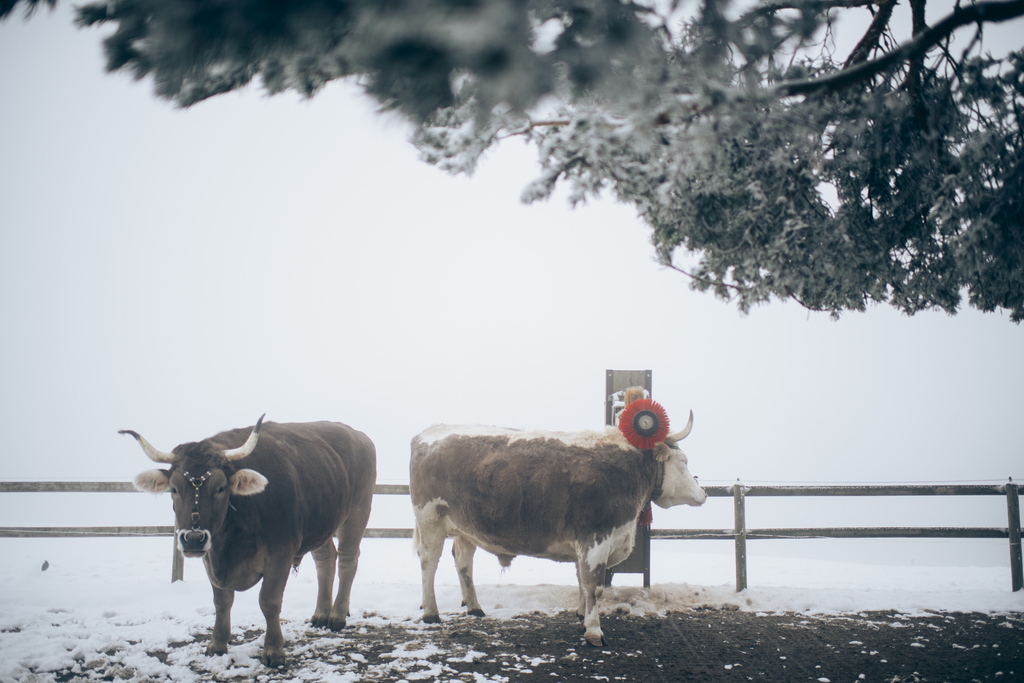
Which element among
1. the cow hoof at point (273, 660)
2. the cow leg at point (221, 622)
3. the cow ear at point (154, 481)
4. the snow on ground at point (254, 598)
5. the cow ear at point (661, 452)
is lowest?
the snow on ground at point (254, 598)

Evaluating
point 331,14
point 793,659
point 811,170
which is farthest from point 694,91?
point 793,659

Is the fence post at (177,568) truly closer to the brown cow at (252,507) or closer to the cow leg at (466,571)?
the brown cow at (252,507)

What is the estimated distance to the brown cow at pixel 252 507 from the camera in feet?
14.2

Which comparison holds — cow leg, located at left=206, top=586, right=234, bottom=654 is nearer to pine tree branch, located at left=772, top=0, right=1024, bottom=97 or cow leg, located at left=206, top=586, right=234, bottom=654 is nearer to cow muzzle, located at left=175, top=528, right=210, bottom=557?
cow muzzle, located at left=175, top=528, right=210, bottom=557

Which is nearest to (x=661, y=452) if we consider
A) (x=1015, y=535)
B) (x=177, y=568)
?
(x=1015, y=535)

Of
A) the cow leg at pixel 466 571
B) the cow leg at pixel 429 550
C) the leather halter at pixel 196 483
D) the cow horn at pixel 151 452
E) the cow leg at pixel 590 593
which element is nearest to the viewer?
the leather halter at pixel 196 483

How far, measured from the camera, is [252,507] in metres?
4.60

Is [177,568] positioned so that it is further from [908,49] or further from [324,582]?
[908,49]

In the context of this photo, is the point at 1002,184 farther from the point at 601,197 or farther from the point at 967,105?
the point at 601,197

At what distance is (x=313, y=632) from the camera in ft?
17.5

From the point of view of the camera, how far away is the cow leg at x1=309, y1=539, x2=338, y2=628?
5.51 meters

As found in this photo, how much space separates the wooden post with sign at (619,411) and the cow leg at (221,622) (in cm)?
379

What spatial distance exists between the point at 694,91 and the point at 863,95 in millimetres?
2218

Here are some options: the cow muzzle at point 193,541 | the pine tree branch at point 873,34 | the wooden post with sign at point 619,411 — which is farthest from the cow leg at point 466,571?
the pine tree branch at point 873,34
